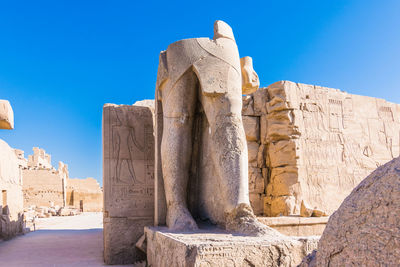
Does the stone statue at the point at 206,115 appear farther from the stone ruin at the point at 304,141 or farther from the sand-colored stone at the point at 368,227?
the sand-colored stone at the point at 368,227

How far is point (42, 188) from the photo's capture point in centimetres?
2048

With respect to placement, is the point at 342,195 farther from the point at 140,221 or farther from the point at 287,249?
the point at 287,249

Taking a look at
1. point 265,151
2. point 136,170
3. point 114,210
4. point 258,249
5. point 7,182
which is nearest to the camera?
point 258,249

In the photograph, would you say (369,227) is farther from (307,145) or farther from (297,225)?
(307,145)

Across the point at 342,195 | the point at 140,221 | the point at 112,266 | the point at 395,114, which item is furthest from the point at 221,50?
the point at 395,114

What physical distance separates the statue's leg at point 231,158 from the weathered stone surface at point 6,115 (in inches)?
122

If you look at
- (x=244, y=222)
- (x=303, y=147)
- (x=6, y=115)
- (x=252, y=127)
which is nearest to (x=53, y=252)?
(x=6, y=115)

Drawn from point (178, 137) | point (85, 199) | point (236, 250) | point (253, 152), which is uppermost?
point (253, 152)

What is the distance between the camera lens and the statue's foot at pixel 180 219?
2.61 metres

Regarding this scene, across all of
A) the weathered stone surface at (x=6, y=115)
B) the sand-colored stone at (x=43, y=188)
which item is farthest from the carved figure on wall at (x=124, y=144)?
the sand-colored stone at (x=43, y=188)

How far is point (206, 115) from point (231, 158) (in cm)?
51

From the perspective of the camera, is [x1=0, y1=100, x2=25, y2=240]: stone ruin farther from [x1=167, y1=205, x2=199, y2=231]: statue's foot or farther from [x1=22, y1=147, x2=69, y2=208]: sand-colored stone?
[x1=22, y1=147, x2=69, y2=208]: sand-colored stone

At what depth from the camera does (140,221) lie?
3557mm

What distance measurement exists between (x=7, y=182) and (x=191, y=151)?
3.95m
